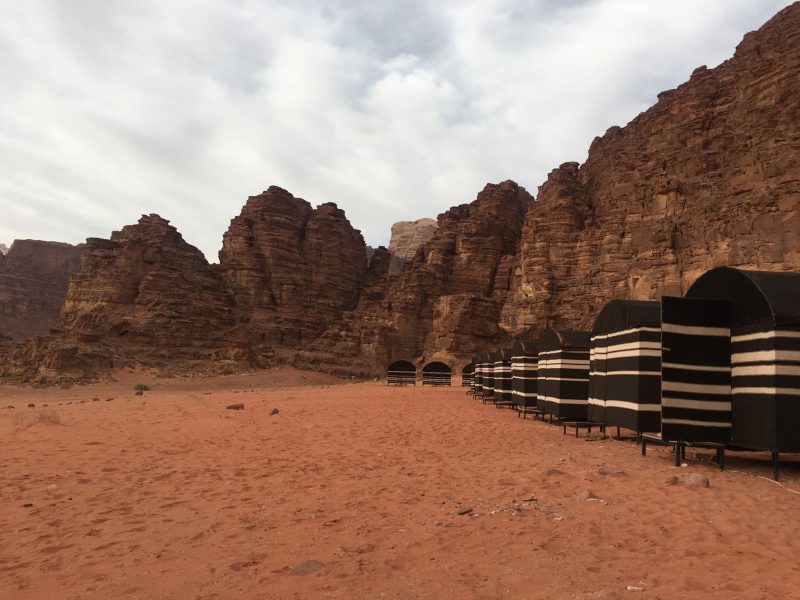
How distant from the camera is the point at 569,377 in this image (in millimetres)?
15375

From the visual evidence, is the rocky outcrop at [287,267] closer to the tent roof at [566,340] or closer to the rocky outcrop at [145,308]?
the rocky outcrop at [145,308]

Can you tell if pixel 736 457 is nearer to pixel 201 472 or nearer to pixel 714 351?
pixel 714 351

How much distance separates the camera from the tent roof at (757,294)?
8.07 meters

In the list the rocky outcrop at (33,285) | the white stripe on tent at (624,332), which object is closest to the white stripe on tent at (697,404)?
the white stripe on tent at (624,332)

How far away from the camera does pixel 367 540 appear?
5.62 meters

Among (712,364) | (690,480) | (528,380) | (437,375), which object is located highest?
(712,364)

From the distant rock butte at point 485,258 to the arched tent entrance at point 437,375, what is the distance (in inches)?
605

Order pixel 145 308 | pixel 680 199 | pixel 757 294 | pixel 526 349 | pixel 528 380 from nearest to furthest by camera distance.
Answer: pixel 757 294 → pixel 528 380 → pixel 526 349 → pixel 680 199 → pixel 145 308

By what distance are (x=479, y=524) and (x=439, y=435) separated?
803 centimetres

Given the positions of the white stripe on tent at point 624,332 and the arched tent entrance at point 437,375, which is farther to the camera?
the arched tent entrance at point 437,375

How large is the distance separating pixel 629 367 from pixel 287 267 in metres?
79.8

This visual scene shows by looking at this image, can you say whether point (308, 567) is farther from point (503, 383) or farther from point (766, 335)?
point (503, 383)

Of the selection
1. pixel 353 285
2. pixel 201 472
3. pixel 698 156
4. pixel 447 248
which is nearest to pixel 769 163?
pixel 698 156

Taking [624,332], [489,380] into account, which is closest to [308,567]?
[624,332]
